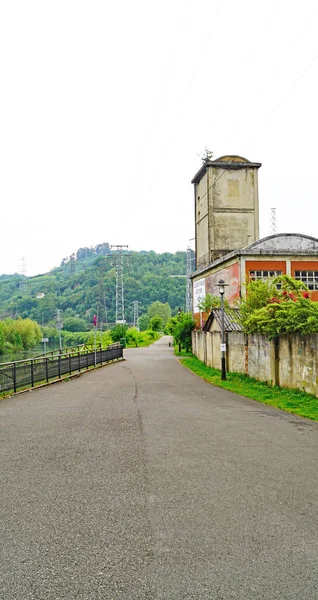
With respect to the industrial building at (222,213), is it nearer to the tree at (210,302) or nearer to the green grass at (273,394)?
the tree at (210,302)

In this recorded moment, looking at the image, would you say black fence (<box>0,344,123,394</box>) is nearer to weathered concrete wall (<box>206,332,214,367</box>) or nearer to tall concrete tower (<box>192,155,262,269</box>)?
weathered concrete wall (<box>206,332,214,367</box>)

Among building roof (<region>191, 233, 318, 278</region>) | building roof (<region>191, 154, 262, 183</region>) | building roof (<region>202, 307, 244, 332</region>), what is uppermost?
building roof (<region>191, 154, 262, 183</region>)

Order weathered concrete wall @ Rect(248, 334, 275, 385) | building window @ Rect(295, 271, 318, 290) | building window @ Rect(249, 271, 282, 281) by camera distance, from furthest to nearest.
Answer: building window @ Rect(295, 271, 318, 290)
building window @ Rect(249, 271, 282, 281)
weathered concrete wall @ Rect(248, 334, 275, 385)

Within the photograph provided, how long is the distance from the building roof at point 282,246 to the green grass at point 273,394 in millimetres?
9202

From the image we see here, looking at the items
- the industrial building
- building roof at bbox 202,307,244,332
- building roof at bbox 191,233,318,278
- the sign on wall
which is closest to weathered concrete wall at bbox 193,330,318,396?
building roof at bbox 202,307,244,332

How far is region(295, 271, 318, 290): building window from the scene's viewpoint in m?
28.2

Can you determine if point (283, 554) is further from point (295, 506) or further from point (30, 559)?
point (30, 559)

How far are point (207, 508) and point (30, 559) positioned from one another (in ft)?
6.14

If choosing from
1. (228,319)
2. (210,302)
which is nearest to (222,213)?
(210,302)

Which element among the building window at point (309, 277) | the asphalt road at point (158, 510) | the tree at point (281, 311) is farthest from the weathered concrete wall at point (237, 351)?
the asphalt road at point (158, 510)

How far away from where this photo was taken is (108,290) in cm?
12000

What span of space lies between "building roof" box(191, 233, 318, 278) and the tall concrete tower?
7599 mm

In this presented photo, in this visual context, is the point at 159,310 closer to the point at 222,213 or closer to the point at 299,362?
the point at 222,213

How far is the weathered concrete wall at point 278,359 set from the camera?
1355 centimetres
